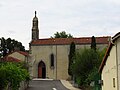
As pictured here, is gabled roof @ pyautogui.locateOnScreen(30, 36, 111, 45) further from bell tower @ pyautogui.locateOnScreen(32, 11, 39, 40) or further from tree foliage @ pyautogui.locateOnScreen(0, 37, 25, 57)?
tree foliage @ pyautogui.locateOnScreen(0, 37, 25, 57)

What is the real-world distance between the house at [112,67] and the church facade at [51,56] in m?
47.7

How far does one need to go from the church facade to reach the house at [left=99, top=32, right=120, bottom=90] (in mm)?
47738

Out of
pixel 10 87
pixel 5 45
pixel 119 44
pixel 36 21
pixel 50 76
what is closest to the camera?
pixel 119 44

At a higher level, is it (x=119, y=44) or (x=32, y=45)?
(x=32, y=45)

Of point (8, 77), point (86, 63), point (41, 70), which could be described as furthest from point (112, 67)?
point (41, 70)

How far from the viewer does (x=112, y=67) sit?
24.6m

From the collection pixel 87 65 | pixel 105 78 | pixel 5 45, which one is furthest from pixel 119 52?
pixel 5 45

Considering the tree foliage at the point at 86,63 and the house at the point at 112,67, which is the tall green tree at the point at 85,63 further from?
the house at the point at 112,67

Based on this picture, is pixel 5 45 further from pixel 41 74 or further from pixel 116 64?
pixel 116 64

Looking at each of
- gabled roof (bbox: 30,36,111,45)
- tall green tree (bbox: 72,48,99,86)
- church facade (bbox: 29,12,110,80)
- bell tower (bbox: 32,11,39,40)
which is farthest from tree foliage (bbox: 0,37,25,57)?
tall green tree (bbox: 72,48,99,86)

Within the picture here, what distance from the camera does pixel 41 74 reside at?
78.7 m

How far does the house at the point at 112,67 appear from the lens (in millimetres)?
22438

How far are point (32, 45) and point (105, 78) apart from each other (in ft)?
169

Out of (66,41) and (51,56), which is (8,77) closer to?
(51,56)
